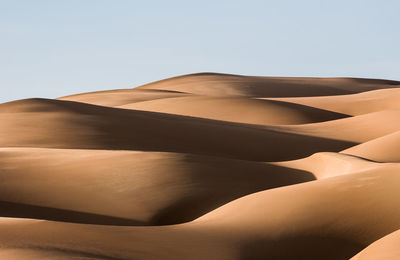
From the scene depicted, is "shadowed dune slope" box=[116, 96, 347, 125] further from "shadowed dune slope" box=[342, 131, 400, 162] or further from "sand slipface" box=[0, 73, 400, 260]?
"shadowed dune slope" box=[342, 131, 400, 162]

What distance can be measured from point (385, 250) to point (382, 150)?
1263 centimetres

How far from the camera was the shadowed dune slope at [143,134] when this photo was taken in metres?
25.1

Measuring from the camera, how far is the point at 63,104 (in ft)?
106

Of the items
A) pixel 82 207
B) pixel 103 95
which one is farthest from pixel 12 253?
pixel 103 95

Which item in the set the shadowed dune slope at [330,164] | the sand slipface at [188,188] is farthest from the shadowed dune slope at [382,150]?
the shadowed dune slope at [330,164]

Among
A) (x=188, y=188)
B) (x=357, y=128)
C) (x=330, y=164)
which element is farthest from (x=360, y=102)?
(x=188, y=188)

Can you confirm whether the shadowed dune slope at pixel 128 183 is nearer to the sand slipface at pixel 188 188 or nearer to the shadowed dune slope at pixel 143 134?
the sand slipface at pixel 188 188

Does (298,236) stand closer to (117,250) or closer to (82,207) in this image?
(117,250)

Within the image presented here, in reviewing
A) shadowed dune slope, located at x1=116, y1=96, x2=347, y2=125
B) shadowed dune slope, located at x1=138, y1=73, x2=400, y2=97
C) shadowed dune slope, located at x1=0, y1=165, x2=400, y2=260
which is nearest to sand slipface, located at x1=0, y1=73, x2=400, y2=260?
shadowed dune slope, located at x1=0, y1=165, x2=400, y2=260

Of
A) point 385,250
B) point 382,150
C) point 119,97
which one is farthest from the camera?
point 119,97

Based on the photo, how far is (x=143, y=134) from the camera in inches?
1059

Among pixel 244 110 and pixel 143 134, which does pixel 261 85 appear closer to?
pixel 244 110

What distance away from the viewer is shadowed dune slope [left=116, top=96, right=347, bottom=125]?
40.4 metres

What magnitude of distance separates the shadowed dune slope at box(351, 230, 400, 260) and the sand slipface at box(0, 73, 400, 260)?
0.09ft
